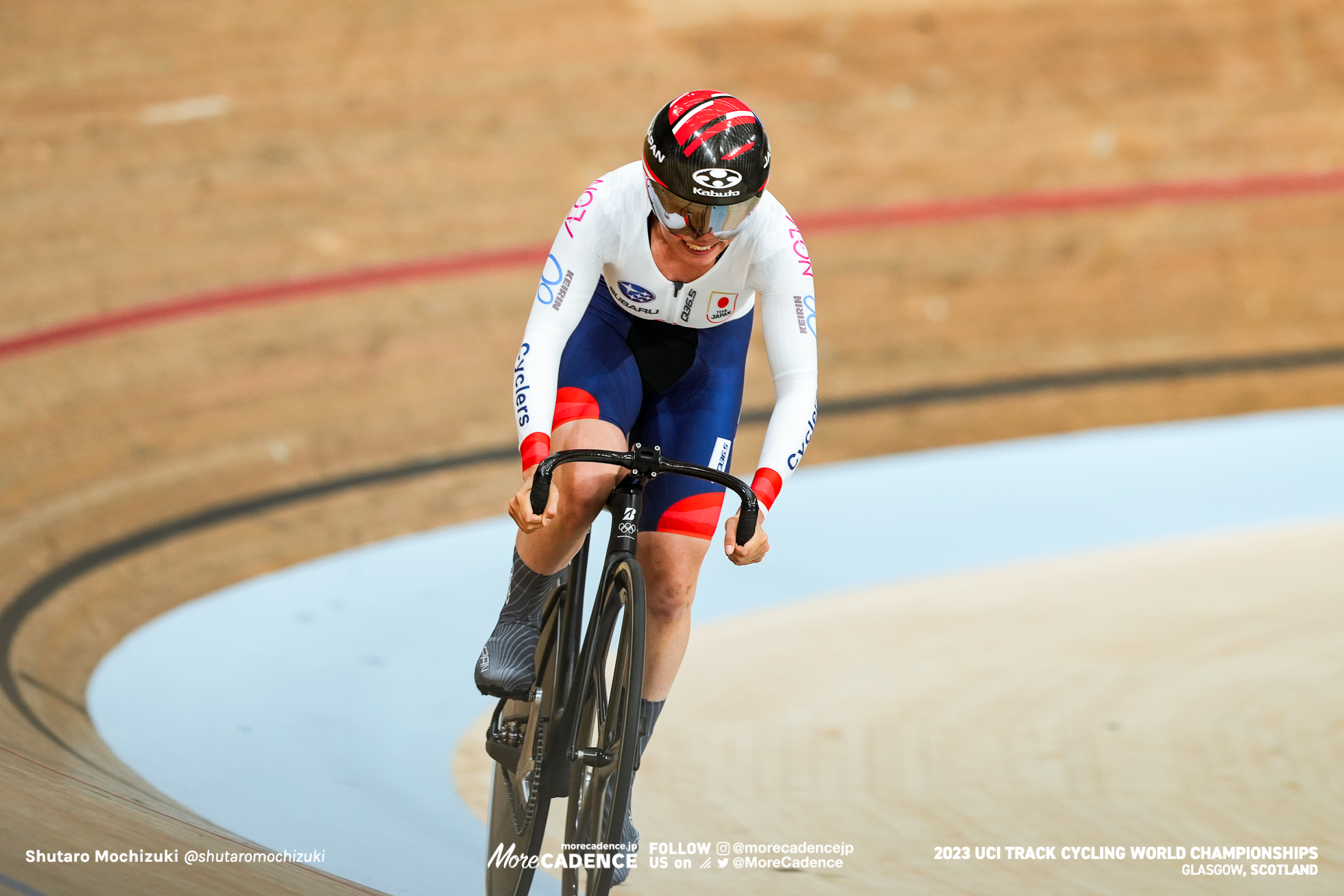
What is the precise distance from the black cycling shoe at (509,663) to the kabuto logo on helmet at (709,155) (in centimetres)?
80

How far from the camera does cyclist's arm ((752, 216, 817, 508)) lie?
2266mm

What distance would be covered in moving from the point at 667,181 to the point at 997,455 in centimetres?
276

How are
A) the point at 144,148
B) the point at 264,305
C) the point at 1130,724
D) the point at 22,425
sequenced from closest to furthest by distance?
1. the point at 1130,724
2. the point at 22,425
3. the point at 264,305
4. the point at 144,148

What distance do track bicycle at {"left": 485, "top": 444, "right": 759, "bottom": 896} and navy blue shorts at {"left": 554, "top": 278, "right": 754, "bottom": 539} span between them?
0.57 ft

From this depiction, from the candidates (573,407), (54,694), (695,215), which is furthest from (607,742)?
(54,694)

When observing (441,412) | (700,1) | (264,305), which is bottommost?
(441,412)

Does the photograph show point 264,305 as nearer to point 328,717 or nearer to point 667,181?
point 328,717

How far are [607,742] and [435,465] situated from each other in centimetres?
219

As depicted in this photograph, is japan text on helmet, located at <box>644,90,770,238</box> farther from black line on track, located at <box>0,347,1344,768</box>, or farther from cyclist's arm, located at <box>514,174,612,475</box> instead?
black line on track, located at <box>0,347,1344,768</box>

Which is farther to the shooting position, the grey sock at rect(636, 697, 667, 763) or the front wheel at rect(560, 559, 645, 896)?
the grey sock at rect(636, 697, 667, 763)

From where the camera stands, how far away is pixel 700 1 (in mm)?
5695

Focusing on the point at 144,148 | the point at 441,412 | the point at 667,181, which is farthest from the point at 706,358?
the point at 144,148

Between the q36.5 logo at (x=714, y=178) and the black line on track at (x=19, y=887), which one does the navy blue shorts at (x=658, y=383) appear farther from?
the black line on track at (x=19, y=887)

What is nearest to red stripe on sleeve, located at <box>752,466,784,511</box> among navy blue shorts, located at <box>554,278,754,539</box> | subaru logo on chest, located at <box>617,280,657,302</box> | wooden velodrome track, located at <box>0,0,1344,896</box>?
navy blue shorts, located at <box>554,278,754,539</box>
